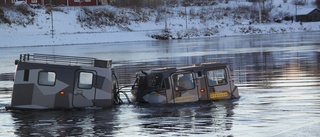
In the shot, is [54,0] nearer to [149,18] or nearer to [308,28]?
[149,18]

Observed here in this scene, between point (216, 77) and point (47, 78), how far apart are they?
23.4 feet

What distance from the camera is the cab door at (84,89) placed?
2830 cm

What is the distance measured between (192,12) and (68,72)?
127146 millimetres

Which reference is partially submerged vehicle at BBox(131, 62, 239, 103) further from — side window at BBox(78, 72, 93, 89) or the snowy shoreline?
the snowy shoreline

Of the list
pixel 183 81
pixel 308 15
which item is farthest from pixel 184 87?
pixel 308 15

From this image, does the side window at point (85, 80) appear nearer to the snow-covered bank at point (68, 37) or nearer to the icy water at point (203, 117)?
the icy water at point (203, 117)

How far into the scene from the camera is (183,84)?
2975 centimetres

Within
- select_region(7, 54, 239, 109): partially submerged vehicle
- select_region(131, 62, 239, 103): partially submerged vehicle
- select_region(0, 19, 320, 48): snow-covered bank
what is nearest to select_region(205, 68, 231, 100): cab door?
select_region(131, 62, 239, 103): partially submerged vehicle

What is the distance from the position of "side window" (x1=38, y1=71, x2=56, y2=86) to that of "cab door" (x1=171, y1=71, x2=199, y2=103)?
4859mm

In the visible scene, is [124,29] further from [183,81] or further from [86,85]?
[86,85]

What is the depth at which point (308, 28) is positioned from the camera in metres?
150

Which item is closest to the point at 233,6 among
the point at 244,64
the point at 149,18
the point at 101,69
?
the point at 149,18

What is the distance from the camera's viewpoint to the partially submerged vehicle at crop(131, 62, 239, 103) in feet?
96.6

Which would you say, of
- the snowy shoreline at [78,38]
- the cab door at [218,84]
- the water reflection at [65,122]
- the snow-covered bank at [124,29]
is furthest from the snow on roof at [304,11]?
the water reflection at [65,122]
